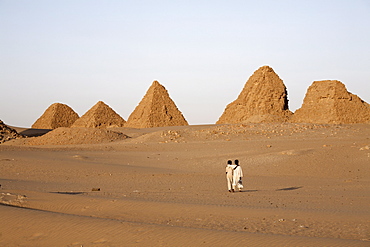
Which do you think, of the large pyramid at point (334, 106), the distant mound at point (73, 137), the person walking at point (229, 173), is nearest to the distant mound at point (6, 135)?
the distant mound at point (73, 137)

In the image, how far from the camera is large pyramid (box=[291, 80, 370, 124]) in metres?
47.4

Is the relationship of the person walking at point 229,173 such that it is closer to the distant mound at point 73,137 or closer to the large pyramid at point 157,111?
the distant mound at point 73,137

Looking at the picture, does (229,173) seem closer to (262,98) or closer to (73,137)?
(73,137)

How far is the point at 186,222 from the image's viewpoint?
9820 millimetres

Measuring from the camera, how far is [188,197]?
1379 cm

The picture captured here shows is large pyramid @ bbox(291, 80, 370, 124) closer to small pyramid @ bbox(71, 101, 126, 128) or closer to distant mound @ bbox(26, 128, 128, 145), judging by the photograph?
distant mound @ bbox(26, 128, 128, 145)

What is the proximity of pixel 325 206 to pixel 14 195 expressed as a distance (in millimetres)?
7261

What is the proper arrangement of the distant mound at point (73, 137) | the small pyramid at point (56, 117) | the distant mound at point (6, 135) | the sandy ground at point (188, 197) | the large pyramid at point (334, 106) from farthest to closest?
the small pyramid at point (56, 117)
the large pyramid at point (334, 106)
the distant mound at point (6, 135)
the distant mound at point (73, 137)
the sandy ground at point (188, 197)

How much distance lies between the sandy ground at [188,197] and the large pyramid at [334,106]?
1770 centimetres

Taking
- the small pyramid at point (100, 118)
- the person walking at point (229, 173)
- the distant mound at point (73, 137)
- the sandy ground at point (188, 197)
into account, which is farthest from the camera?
the small pyramid at point (100, 118)

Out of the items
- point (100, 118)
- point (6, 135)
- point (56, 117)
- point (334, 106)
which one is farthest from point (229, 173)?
point (56, 117)

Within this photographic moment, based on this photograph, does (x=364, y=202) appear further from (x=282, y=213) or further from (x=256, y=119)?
(x=256, y=119)

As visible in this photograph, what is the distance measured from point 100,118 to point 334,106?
Result: 43.1 m

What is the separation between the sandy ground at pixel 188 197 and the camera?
27.4 feet
